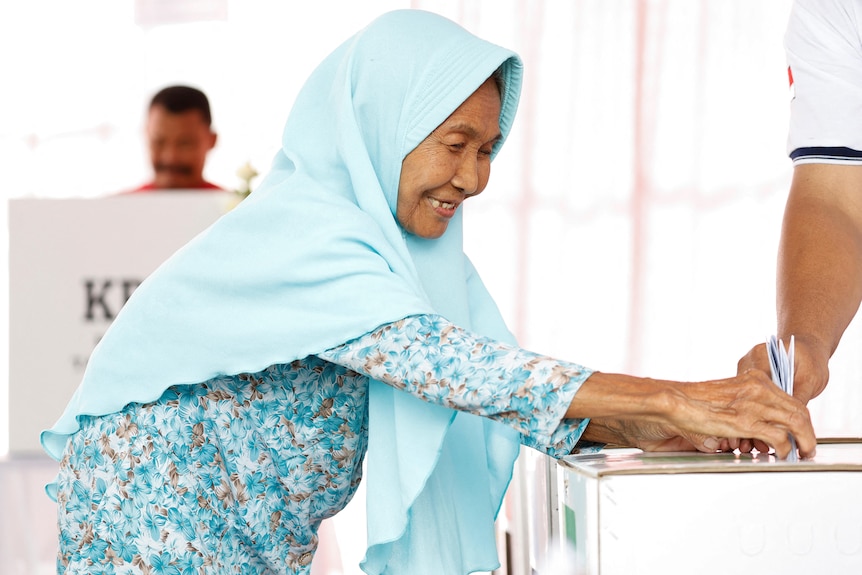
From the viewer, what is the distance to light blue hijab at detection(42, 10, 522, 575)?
42.8 inches

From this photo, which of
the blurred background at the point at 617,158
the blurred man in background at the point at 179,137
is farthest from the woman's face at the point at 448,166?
the blurred background at the point at 617,158

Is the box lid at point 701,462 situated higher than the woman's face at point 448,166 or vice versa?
the woman's face at point 448,166

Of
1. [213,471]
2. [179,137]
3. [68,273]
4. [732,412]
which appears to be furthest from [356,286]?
[179,137]

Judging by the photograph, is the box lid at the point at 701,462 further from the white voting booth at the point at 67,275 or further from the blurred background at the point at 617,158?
the blurred background at the point at 617,158

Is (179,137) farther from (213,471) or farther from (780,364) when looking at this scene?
(780,364)

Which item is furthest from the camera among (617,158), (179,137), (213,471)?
(617,158)

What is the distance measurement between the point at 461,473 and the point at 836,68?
742 millimetres

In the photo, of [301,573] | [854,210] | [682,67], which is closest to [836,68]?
[854,210]

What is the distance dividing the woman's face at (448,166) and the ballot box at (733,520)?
441 mm

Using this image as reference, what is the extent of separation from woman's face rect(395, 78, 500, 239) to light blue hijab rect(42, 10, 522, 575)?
0.8 inches

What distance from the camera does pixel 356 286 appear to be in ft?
3.50

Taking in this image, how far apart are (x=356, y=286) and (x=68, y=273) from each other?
4.53ft

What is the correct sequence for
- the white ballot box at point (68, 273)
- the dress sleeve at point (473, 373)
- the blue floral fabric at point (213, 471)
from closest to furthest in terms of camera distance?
the dress sleeve at point (473, 373), the blue floral fabric at point (213, 471), the white ballot box at point (68, 273)

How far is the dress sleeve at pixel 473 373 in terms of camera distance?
99 cm
